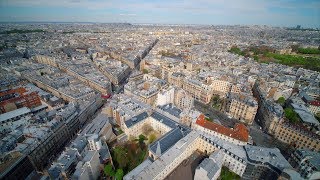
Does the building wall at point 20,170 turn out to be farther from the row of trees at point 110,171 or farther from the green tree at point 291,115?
the green tree at point 291,115

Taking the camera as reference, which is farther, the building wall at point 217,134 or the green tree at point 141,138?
the green tree at point 141,138

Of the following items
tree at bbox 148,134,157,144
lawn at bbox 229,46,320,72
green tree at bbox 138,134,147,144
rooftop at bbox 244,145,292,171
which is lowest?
tree at bbox 148,134,157,144

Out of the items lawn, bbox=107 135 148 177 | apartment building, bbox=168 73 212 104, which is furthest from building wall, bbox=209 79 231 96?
lawn, bbox=107 135 148 177

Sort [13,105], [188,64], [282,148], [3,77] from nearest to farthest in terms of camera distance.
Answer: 1. [282,148]
2. [13,105]
3. [3,77]
4. [188,64]

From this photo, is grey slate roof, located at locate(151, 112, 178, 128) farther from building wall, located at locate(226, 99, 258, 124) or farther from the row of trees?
building wall, located at locate(226, 99, 258, 124)

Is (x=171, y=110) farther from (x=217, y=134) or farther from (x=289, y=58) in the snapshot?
(x=289, y=58)

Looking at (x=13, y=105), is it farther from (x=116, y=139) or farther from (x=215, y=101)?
(x=215, y=101)

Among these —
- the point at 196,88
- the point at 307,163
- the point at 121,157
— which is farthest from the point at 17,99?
the point at 307,163

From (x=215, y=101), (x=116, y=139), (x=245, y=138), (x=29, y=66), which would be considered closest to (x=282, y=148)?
(x=245, y=138)

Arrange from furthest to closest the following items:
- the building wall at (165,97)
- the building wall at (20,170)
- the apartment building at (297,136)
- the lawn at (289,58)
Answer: the lawn at (289,58)
the building wall at (165,97)
the apartment building at (297,136)
the building wall at (20,170)

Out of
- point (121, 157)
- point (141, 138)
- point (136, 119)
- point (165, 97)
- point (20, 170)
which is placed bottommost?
point (141, 138)

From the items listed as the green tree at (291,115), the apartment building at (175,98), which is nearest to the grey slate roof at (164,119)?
the apartment building at (175,98)
